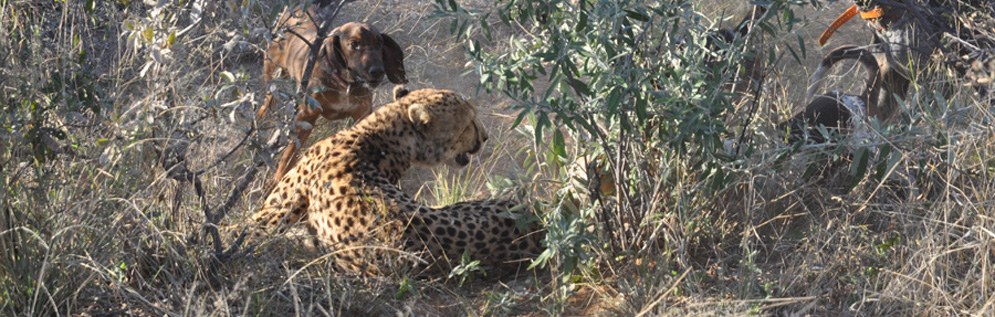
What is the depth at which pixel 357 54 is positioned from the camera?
14.8ft

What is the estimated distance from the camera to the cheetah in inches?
129

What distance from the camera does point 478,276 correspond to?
11.2 ft

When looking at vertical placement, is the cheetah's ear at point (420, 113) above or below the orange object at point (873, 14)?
below

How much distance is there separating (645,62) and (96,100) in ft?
5.67

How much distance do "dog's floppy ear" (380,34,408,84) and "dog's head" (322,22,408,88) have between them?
7cm

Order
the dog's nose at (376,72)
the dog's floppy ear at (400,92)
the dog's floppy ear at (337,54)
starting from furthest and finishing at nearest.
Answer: the dog's floppy ear at (337,54), the dog's nose at (376,72), the dog's floppy ear at (400,92)

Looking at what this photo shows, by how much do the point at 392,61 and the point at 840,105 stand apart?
2.01m

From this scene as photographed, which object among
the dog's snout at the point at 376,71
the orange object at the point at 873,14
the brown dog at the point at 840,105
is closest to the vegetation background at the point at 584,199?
the brown dog at the point at 840,105

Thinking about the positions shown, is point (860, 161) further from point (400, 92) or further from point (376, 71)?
point (376, 71)

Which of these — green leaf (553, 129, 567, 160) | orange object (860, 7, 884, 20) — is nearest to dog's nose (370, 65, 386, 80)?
green leaf (553, 129, 567, 160)

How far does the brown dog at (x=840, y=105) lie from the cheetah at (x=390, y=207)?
3.81 feet

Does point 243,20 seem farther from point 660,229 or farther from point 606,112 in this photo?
point 660,229

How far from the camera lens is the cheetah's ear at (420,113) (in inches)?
151

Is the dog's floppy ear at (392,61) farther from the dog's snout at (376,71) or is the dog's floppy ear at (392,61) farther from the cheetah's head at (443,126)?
the cheetah's head at (443,126)
